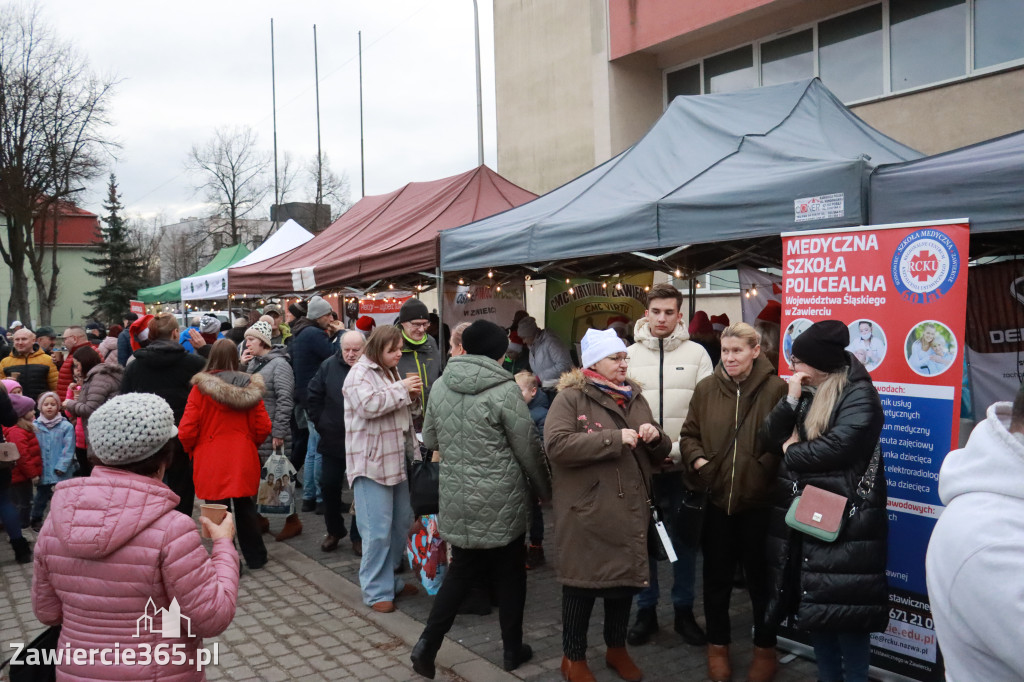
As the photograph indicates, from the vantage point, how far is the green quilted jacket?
408 centimetres

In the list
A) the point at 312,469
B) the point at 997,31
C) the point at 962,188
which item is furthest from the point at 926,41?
the point at 312,469

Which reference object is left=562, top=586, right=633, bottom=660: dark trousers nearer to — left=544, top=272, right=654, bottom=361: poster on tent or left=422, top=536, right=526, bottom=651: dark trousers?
left=422, top=536, right=526, bottom=651: dark trousers

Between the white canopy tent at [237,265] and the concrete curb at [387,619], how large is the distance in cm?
665

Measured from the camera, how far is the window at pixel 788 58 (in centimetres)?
1205

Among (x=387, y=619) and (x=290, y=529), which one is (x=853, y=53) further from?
(x=387, y=619)

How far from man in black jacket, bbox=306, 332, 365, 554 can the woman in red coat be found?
1.55 feet

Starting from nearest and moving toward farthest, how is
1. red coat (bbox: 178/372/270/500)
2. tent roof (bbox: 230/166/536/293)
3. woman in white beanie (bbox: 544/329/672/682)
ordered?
woman in white beanie (bbox: 544/329/672/682), red coat (bbox: 178/372/270/500), tent roof (bbox: 230/166/536/293)

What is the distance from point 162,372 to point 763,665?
507 centimetres

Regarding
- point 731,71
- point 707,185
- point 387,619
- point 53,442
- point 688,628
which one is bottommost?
point 387,619

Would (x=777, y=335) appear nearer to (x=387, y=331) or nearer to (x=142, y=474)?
(x=387, y=331)

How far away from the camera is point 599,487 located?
380cm

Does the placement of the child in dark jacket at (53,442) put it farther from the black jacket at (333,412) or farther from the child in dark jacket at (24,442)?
the black jacket at (333,412)

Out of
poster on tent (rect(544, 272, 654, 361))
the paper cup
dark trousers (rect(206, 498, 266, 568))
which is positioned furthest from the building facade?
the paper cup

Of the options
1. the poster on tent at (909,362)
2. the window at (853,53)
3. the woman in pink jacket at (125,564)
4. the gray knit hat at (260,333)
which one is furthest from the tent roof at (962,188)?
the window at (853,53)
